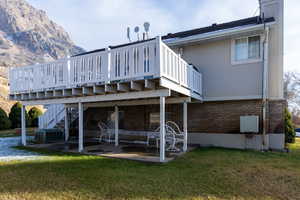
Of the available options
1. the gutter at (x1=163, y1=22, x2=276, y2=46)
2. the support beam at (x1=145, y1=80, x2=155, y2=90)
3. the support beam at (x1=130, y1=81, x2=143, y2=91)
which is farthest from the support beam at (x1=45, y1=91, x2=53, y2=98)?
the gutter at (x1=163, y1=22, x2=276, y2=46)

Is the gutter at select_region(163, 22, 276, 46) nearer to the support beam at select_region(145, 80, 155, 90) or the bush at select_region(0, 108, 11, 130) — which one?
the support beam at select_region(145, 80, 155, 90)

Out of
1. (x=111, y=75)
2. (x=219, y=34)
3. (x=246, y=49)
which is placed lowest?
(x=111, y=75)

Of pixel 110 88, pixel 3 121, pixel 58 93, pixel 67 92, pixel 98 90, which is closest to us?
pixel 110 88

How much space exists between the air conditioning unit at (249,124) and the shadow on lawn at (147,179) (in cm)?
160

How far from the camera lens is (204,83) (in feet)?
27.3

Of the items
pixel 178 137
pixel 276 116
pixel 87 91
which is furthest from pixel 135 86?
pixel 276 116

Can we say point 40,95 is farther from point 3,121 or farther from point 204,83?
point 3,121

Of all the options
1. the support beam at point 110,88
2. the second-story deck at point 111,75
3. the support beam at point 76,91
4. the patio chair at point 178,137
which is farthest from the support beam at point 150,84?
the support beam at point 76,91

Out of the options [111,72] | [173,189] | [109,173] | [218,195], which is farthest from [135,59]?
[218,195]

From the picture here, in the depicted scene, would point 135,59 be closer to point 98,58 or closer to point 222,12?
point 98,58

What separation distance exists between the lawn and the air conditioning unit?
1500mm

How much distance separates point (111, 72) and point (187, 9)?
27.9ft

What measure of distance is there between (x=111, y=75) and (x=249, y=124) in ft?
17.8

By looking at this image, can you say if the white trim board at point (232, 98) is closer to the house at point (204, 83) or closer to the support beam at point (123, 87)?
the house at point (204, 83)
